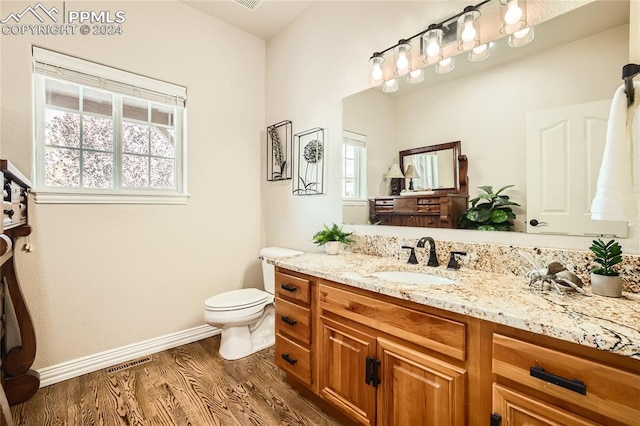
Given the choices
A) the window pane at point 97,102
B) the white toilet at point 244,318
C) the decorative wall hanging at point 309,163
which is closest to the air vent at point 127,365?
the white toilet at point 244,318

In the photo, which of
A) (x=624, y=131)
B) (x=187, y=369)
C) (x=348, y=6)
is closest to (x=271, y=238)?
(x=187, y=369)

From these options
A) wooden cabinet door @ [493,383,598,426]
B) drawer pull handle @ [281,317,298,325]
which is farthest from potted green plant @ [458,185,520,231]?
drawer pull handle @ [281,317,298,325]

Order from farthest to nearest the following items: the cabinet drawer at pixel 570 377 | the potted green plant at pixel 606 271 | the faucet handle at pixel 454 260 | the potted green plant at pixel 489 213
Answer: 1. the faucet handle at pixel 454 260
2. the potted green plant at pixel 489 213
3. the potted green plant at pixel 606 271
4. the cabinet drawer at pixel 570 377

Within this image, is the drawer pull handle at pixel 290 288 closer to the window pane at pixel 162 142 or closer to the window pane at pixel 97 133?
the window pane at pixel 162 142

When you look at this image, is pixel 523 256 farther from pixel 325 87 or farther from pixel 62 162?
pixel 62 162

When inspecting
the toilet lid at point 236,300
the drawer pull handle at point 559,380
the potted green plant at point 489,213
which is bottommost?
the toilet lid at point 236,300

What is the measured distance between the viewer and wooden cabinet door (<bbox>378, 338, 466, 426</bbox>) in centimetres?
102

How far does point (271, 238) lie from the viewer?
2938 mm

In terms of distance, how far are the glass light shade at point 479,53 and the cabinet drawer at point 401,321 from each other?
1.34m

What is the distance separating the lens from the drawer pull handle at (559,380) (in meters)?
0.76

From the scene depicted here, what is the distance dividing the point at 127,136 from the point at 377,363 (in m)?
2.47

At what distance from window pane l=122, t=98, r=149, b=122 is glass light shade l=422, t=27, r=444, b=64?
2.19 meters

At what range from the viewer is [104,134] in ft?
7.25

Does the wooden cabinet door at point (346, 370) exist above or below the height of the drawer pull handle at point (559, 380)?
below
